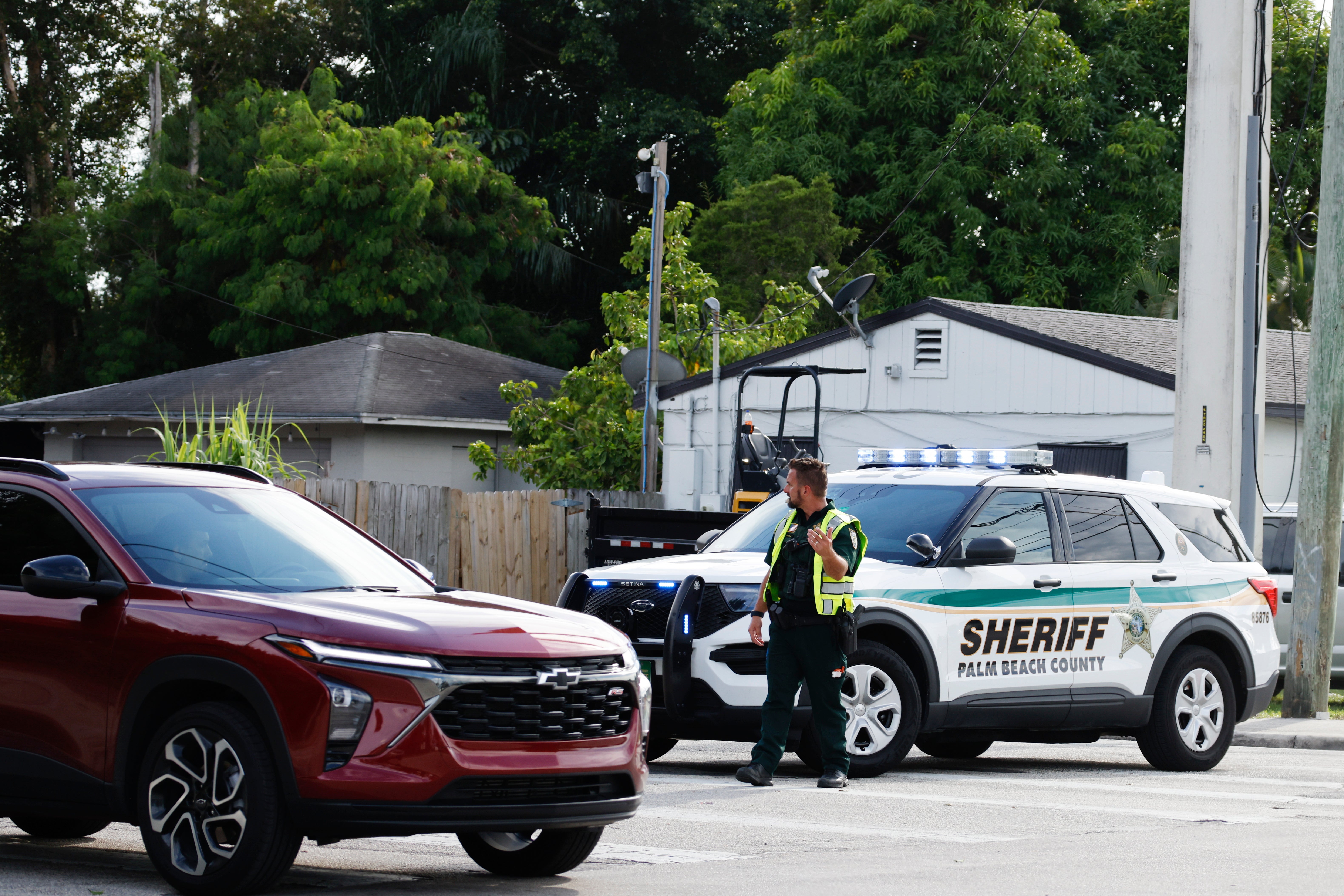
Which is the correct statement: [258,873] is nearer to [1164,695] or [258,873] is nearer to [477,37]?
[1164,695]

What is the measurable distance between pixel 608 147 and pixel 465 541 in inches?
1009

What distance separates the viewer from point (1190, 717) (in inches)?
457

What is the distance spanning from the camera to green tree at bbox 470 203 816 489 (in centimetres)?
2602

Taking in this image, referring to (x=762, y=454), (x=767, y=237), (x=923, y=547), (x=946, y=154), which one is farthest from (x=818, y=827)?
(x=946, y=154)

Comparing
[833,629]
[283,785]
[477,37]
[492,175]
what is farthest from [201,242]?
[283,785]

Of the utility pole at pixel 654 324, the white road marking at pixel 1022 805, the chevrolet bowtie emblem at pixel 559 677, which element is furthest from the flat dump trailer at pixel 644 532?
the chevrolet bowtie emblem at pixel 559 677

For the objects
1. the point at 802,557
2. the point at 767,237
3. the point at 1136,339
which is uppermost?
the point at 767,237

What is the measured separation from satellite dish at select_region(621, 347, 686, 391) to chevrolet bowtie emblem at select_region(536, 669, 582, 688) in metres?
15.2

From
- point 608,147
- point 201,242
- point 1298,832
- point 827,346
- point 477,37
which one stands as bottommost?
point 1298,832

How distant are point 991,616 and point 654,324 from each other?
1166cm

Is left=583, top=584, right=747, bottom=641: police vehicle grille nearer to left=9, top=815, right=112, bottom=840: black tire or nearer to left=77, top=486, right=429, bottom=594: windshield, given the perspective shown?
left=77, top=486, right=429, bottom=594: windshield

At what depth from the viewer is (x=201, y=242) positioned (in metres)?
39.6

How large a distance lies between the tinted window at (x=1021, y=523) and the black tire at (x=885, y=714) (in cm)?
107

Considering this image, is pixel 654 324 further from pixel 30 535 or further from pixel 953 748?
pixel 30 535
